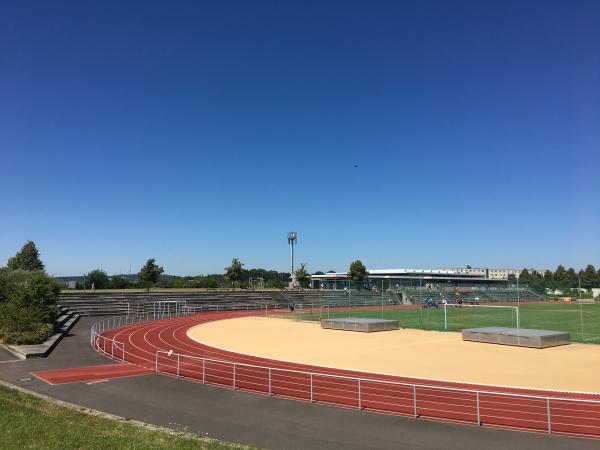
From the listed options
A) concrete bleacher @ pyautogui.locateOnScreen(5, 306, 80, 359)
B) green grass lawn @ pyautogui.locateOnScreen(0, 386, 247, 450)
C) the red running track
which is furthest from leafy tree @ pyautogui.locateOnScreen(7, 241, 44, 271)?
green grass lawn @ pyautogui.locateOnScreen(0, 386, 247, 450)

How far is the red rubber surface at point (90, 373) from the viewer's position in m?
17.2

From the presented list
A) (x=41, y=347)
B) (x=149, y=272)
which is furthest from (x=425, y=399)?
(x=149, y=272)

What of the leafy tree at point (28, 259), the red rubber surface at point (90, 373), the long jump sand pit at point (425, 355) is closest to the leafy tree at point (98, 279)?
the leafy tree at point (28, 259)

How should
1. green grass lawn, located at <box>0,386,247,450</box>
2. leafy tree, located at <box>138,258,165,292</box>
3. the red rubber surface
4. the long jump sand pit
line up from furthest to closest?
leafy tree, located at <box>138,258,165,292</box> → the long jump sand pit → the red rubber surface → green grass lawn, located at <box>0,386,247,450</box>

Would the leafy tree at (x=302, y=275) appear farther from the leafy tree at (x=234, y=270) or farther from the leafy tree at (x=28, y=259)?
the leafy tree at (x=28, y=259)

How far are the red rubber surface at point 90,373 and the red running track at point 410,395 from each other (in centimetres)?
84

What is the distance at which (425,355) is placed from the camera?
2353 cm

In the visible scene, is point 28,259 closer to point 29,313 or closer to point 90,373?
point 29,313

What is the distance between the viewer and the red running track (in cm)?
1184

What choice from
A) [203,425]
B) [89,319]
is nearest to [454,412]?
[203,425]

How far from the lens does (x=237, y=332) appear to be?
1378 inches

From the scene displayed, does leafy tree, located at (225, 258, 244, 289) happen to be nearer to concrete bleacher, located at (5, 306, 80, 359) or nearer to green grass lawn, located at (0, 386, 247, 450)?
concrete bleacher, located at (5, 306, 80, 359)

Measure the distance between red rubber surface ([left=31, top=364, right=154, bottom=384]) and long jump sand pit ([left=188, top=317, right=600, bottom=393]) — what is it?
22.5 ft

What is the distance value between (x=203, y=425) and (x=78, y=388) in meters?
6.68
